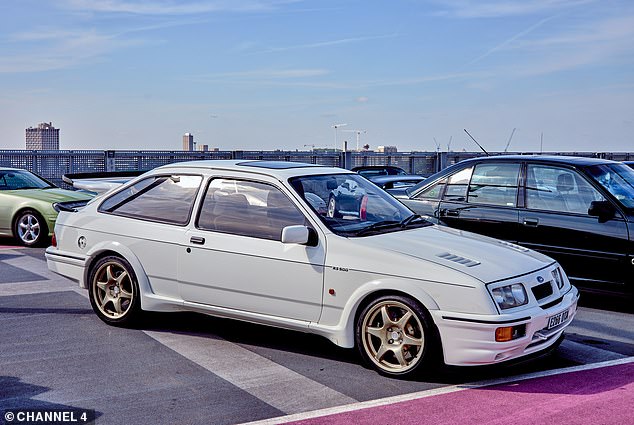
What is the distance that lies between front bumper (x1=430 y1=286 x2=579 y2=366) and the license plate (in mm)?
140

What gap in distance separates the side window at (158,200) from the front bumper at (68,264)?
0.55 meters

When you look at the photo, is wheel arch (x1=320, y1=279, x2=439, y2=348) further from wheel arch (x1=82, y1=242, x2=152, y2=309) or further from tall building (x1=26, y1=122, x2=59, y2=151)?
tall building (x1=26, y1=122, x2=59, y2=151)

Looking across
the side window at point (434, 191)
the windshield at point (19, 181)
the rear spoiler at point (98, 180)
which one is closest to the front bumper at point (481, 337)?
the side window at point (434, 191)

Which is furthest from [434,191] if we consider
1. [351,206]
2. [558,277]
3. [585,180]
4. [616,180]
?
[558,277]

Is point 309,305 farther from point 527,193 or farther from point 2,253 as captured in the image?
point 2,253

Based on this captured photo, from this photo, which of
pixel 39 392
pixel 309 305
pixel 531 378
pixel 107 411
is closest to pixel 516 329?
pixel 531 378

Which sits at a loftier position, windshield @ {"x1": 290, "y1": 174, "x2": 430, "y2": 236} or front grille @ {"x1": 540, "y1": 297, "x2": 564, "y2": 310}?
windshield @ {"x1": 290, "y1": 174, "x2": 430, "y2": 236}

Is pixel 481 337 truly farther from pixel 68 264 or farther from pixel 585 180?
pixel 68 264

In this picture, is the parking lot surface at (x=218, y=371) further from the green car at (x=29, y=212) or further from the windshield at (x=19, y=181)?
the windshield at (x=19, y=181)

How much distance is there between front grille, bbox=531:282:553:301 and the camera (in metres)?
5.84

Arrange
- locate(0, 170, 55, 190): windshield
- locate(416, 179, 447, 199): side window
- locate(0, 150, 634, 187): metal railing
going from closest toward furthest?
locate(416, 179, 447, 199): side window
locate(0, 170, 55, 190): windshield
locate(0, 150, 634, 187): metal railing

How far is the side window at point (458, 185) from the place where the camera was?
936 cm

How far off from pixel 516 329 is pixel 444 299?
1.79 feet

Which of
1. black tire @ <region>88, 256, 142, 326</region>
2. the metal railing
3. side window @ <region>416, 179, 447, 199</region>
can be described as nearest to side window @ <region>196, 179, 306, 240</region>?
black tire @ <region>88, 256, 142, 326</region>
